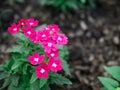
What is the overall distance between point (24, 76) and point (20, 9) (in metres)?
1.96

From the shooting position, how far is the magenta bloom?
300 centimetres

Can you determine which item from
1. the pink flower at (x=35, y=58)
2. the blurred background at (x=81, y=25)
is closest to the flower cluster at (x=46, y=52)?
the pink flower at (x=35, y=58)

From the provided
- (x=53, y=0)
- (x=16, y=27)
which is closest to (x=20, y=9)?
(x=53, y=0)

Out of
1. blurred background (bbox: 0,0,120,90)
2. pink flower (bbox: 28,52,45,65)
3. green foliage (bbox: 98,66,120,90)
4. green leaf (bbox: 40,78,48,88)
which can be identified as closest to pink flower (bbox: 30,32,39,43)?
pink flower (bbox: 28,52,45,65)

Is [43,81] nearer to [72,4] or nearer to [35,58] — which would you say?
[35,58]

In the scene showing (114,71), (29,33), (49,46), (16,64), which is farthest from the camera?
(114,71)

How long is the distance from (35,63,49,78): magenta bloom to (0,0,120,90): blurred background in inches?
53.2

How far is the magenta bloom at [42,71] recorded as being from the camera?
3.00 meters

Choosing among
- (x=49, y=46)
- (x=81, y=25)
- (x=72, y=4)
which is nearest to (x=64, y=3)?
(x=72, y=4)

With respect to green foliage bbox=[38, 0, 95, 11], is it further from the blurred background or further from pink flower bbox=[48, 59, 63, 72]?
pink flower bbox=[48, 59, 63, 72]

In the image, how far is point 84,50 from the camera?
4.73 metres

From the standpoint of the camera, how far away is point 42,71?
300 centimetres

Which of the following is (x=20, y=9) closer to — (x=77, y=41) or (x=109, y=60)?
(x=77, y=41)

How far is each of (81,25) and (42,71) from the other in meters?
2.17
